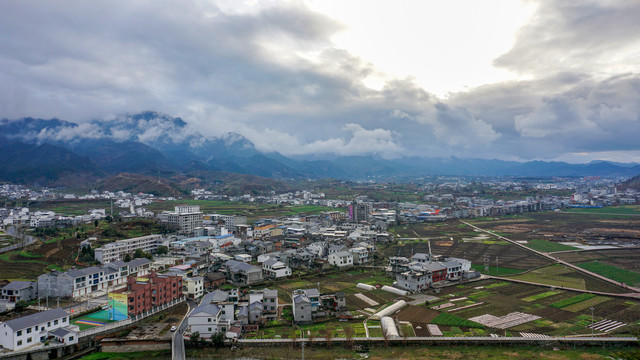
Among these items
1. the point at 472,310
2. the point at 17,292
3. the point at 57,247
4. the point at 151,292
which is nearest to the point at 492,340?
the point at 472,310

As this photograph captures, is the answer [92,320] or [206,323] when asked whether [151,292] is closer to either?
[92,320]

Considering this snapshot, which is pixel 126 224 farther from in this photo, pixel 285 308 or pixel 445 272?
pixel 445 272

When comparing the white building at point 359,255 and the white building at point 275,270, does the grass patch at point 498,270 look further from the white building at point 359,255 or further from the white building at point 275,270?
the white building at point 275,270

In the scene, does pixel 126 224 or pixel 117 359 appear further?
pixel 126 224

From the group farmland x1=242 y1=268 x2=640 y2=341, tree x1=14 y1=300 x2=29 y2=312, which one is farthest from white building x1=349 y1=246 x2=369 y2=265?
tree x1=14 y1=300 x2=29 y2=312

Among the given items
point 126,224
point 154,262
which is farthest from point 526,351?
point 126,224

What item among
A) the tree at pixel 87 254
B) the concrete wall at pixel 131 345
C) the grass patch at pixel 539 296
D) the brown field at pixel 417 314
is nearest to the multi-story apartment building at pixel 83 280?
the tree at pixel 87 254

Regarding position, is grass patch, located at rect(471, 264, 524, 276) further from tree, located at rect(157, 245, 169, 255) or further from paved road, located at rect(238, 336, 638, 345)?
tree, located at rect(157, 245, 169, 255)
